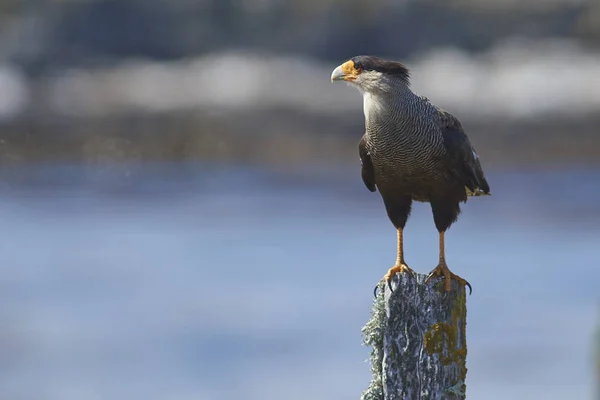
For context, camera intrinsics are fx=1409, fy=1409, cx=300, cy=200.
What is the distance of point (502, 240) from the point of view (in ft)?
82.6

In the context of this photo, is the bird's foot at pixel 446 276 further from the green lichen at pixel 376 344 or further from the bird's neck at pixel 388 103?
the bird's neck at pixel 388 103

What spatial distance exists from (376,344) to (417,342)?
0.79ft

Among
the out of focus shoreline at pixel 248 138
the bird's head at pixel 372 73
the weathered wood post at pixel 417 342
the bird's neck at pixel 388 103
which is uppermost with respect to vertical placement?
the out of focus shoreline at pixel 248 138

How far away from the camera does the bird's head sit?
29.4 feet

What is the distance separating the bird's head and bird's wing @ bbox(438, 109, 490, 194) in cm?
38

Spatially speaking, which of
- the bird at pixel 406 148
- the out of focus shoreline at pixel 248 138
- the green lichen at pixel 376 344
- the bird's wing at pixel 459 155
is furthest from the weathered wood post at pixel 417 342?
the out of focus shoreline at pixel 248 138

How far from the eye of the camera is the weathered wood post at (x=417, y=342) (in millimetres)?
7012

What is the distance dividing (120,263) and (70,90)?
1415 cm

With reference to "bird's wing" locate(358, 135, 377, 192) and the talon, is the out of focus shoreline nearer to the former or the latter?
"bird's wing" locate(358, 135, 377, 192)

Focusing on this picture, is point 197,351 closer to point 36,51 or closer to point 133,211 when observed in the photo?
point 133,211

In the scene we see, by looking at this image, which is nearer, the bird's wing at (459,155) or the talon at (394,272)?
the talon at (394,272)

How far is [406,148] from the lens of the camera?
8727mm

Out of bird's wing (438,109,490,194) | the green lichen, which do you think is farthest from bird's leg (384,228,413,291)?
bird's wing (438,109,490,194)

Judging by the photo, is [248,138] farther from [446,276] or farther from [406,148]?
[446,276]
